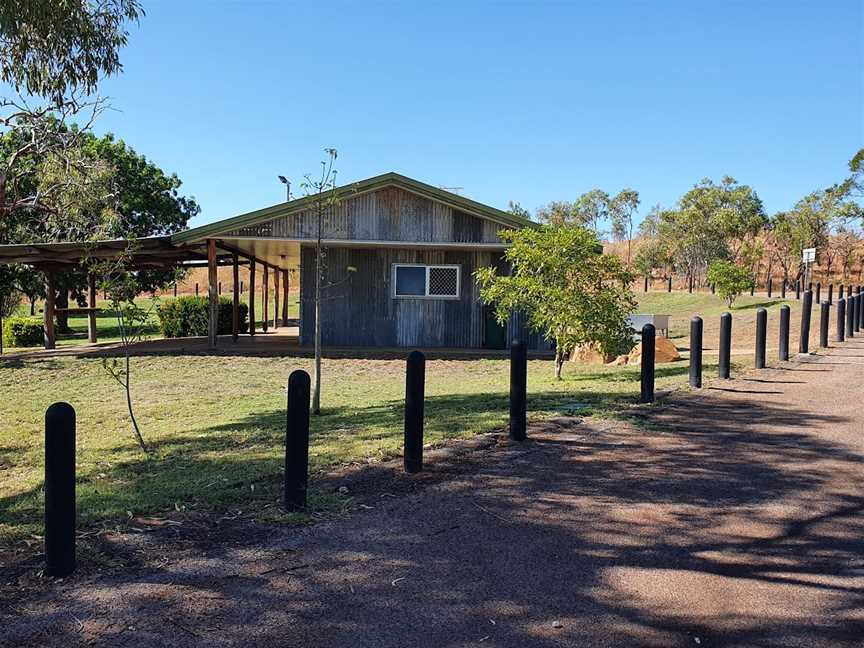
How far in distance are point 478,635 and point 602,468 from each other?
2738 millimetres

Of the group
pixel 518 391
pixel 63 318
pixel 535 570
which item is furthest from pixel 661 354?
pixel 63 318

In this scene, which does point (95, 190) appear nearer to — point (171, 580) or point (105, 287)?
point (105, 287)

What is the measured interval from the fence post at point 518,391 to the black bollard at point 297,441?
2.19 meters

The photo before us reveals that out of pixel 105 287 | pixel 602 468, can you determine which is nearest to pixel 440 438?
pixel 602 468

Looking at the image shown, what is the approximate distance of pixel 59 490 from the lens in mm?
3584

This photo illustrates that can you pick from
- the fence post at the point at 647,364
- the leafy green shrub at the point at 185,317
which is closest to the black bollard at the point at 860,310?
the fence post at the point at 647,364

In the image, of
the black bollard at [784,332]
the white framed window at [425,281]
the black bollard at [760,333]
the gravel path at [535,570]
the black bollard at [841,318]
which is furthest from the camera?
the white framed window at [425,281]

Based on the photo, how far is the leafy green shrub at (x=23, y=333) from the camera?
24.9 m

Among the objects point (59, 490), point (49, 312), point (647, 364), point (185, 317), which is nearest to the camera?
point (59, 490)

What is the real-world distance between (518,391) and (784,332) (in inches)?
302

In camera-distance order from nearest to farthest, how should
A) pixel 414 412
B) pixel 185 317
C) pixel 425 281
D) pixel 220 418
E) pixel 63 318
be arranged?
pixel 414 412
pixel 220 418
pixel 425 281
pixel 185 317
pixel 63 318

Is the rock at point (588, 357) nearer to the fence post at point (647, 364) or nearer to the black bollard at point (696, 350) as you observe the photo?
the black bollard at point (696, 350)

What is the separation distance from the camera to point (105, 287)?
26.8 feet

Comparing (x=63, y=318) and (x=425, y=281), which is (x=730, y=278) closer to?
(x=425, y=281)
